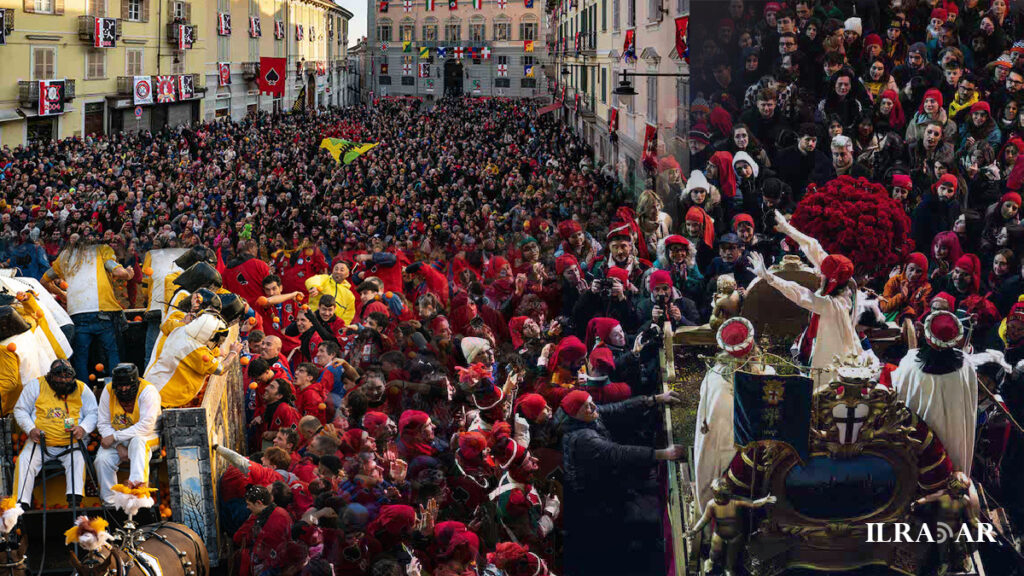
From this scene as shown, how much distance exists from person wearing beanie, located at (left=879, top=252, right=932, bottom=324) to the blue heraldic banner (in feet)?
3.71

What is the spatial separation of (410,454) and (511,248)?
6.62 meters

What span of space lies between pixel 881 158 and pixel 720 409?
8.37 feet

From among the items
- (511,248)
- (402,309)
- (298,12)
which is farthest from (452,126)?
(402,309)

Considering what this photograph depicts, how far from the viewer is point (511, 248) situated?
539 inches

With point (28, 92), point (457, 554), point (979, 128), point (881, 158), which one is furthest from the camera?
point (28, 92)

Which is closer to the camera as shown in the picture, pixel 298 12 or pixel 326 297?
pixel 326 297

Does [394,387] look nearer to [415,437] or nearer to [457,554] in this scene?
[415,437]

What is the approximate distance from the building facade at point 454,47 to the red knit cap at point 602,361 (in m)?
74.1

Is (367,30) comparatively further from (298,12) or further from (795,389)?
(795,389)

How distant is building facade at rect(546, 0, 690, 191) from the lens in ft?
46.1

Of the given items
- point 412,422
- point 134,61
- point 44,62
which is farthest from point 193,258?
point 134,61

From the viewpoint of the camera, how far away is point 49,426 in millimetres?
7582

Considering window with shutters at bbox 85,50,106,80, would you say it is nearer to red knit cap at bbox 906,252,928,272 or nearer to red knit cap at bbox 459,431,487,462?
red knit cap at bbox 459,431,487,462

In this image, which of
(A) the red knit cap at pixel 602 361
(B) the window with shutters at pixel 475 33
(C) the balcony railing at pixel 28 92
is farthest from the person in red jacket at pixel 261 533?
(B) the window with shutters at pixel 475 33
